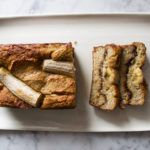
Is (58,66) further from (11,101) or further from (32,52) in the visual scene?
(11,101)

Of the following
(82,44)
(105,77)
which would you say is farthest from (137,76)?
(82,44)

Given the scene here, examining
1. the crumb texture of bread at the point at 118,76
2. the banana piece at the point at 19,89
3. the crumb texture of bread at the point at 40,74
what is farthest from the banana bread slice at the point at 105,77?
the banana piece at the point at 19,89

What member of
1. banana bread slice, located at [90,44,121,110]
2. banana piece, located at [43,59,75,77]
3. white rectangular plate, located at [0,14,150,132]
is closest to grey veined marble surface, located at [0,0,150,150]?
white rectangular plate, located at [0,14,150,132]

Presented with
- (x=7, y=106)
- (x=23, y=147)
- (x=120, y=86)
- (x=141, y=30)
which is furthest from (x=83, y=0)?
(x=23, y=147)

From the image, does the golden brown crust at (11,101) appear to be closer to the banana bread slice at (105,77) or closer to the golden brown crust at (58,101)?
the golden brown crust at (58,101)

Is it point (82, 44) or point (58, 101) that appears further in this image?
point (82, 44)
